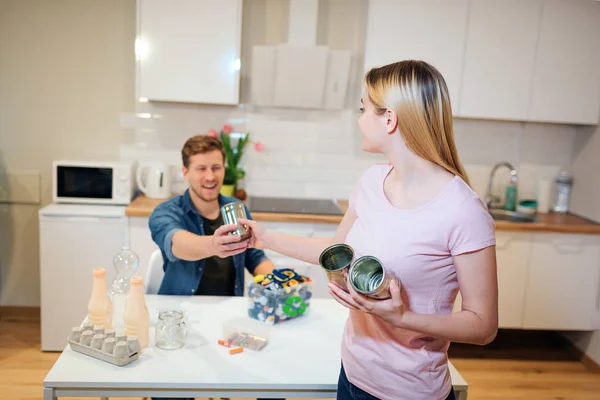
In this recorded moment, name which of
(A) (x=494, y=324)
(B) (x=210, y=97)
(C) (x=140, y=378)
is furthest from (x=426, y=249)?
(B) (x=210, y=97)

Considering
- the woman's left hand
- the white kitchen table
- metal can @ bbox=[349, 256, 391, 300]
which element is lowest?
the white kitchen table

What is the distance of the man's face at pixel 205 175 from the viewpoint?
2.39 meters

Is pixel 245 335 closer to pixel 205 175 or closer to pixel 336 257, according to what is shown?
pixel 336 257

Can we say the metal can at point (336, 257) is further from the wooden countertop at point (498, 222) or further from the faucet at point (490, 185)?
the faucet at point (490, 185)

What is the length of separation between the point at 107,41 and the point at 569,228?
2943 mm

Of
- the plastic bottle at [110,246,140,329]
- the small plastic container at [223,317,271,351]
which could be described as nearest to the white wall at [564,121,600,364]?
the small plastic container at [223,317,271,351]

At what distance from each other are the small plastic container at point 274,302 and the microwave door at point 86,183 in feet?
5.72

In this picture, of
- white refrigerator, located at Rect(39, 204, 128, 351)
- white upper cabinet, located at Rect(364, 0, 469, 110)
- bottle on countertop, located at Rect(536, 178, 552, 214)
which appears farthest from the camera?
bottle on countertop, located at Rect(536, 178, 552, 214)

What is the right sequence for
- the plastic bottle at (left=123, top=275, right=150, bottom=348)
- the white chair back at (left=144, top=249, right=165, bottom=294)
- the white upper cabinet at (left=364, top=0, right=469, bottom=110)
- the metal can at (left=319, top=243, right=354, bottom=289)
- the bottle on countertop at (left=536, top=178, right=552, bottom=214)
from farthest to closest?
the bottle on countertop at (left=536, top=178, right=552, bottom=214)
the white upper cabinet at (left=364, top=0, right=469, bottom=110)
the white chair back at (left=144, top=249, right=165, bottom=294)
the plastic bottle at (left=123, top=275, right=150, bottom=348)
the metal can at (left=319, top=243, right=354, bottom=289)

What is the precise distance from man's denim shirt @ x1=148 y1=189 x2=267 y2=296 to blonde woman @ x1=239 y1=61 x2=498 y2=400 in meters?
0.92

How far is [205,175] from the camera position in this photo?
2391 mm

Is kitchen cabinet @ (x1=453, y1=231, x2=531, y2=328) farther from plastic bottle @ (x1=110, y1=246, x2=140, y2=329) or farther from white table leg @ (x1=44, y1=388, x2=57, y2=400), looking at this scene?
white table leg @ (x1=44, y1=388, x2=57, y2=400)

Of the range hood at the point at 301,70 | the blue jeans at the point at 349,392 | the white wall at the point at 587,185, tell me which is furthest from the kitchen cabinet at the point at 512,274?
the blue jeans at the point at 349,392

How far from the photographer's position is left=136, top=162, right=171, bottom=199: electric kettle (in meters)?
3.56
